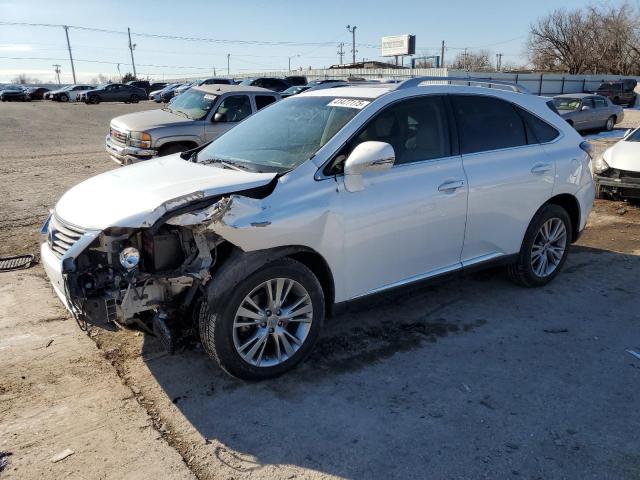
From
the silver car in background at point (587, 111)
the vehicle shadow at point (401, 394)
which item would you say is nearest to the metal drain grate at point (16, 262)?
the vehicle shadow at point (401, 394)

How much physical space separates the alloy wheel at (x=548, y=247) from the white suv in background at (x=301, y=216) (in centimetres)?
18

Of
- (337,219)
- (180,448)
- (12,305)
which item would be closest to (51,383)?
(180,448)

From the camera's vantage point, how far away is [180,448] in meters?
2.96

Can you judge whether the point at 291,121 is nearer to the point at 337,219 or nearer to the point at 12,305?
the point at 337,219

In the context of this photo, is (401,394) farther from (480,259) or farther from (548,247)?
(548,247)

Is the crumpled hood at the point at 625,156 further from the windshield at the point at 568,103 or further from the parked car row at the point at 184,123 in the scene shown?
the windshield at the point at 568,103

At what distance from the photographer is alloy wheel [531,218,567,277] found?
17.1 feet

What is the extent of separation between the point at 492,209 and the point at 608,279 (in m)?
1.92

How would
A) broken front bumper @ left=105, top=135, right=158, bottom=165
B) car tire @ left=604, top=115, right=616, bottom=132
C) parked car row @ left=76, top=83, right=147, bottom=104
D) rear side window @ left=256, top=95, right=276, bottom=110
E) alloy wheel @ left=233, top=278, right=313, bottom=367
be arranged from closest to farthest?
alloy wheel @ left=233, top=278, right=313, bottom=367
broken front bumper @ left=105, top=135, right=158, bottom=165
rear side window @ left=256, top=95, right=276, bottom=110
car tire @ left=604, top=115, right=616, bottom=132
parked car row @ left=76, top=83, right=147, bottom=104

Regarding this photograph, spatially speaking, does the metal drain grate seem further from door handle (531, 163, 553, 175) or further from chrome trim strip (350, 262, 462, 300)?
door handle (531, 163, 553, 175)

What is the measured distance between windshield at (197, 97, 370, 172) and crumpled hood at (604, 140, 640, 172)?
6.28 metres

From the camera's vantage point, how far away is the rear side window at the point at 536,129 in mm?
5021

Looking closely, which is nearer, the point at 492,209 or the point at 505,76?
the point at 492,209

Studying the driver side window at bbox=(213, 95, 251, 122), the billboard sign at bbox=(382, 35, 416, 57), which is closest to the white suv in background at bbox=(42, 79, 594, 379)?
the driver side window at bbox=(213, 95, 251, 122)
